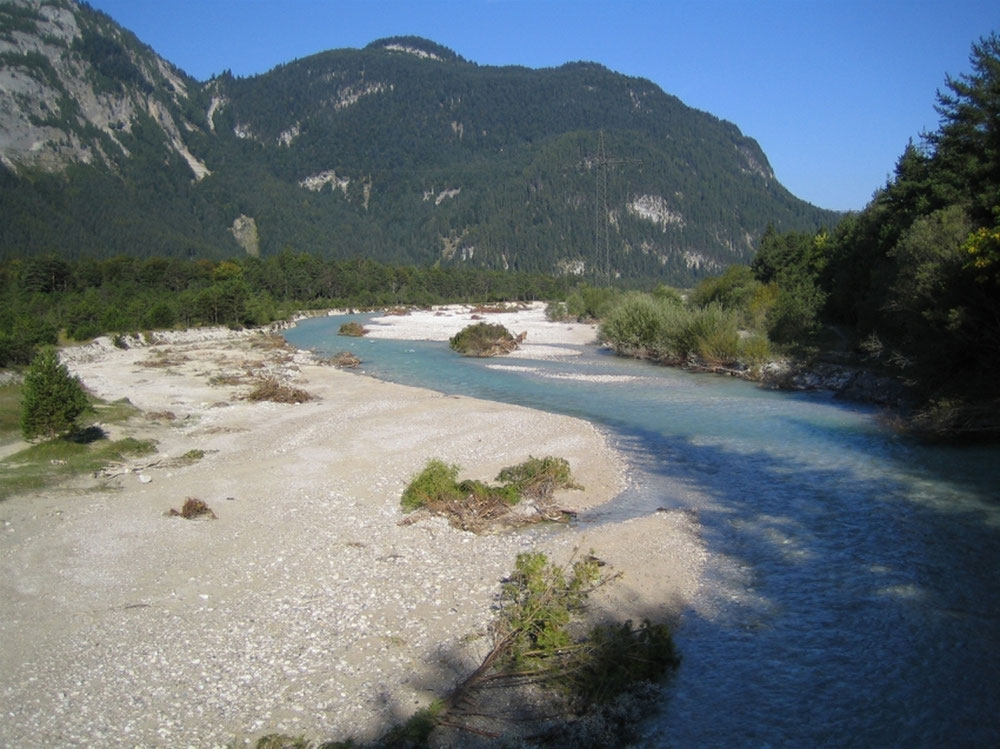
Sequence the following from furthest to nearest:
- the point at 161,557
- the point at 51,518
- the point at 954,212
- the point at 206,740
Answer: the point at 954,212 < the point at 51,518 < the point at 161,557 < the point at 206,740

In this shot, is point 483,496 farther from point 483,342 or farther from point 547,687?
point 483,342

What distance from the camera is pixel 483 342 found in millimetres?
52250

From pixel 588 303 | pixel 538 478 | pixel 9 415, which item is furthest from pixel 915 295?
pixel 588 303

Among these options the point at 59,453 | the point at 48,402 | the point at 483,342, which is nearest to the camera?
the point at 59,453

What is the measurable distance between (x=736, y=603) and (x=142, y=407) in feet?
78.2

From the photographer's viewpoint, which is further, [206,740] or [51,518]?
[51,518]

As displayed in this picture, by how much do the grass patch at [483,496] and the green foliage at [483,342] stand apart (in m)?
34.8

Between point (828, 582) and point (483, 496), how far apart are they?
22.3ft

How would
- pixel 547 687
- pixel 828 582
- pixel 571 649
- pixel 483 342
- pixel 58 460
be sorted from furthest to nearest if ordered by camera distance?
pixel 483 342
pixel 58 460
pixel 828 582
pixel 571 649
pixel 547 687

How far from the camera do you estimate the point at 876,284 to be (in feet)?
104

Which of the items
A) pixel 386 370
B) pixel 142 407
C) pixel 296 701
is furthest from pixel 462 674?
pixel 386 370

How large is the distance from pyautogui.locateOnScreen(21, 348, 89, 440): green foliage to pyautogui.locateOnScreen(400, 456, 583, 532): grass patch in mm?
9807

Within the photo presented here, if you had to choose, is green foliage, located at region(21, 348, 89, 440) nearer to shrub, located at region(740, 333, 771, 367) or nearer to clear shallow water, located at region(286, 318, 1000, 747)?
clear shallow water, located at region(286, 318, 1000, 747)

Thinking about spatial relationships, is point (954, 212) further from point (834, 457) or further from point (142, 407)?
point (142, 407)
